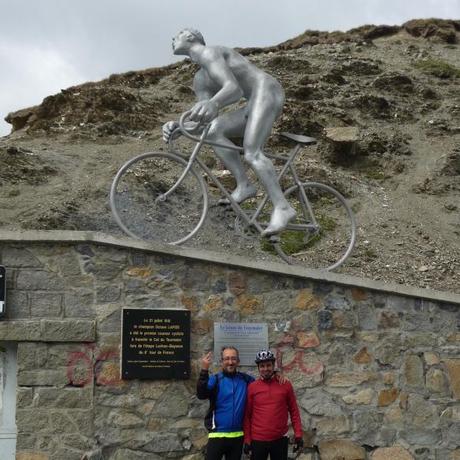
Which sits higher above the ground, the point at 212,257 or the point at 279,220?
the point at 279,220

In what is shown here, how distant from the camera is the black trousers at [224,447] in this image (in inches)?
229

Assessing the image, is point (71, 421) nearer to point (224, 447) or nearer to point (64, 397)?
point (64, 397)

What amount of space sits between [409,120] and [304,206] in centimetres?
1273

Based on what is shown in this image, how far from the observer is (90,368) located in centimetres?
654

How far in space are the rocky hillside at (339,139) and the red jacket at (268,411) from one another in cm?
650

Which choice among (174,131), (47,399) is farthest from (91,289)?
(174,131)

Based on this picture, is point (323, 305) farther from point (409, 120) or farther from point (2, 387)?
point (409, 120)

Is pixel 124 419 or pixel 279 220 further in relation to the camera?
pixel 279 220

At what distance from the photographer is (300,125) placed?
59.3ft

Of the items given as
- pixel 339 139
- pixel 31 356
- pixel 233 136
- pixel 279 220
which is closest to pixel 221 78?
pixel 233 136

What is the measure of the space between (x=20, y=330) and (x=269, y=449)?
2384 mm

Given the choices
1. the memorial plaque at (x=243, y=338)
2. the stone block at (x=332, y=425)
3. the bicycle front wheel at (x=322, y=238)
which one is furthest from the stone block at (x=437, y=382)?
the bicycle front wheel at (x=322, y=238)

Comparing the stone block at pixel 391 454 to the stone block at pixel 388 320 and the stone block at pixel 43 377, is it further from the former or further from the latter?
the stone block at pixel 43 377

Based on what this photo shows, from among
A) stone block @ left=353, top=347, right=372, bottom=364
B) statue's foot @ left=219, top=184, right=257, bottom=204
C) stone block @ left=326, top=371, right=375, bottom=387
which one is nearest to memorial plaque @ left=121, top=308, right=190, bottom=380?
Result: stone block @ left=326, top=371, right=375, bottom=387
